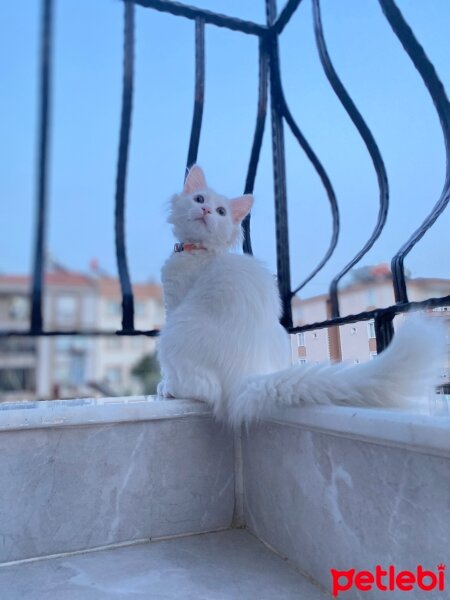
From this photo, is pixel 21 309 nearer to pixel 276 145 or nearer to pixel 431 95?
pixel 276 145

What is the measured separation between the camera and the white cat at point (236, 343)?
2.08ft

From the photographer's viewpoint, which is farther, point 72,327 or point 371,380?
point 72,327

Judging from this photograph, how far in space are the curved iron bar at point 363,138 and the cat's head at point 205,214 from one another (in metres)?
0.39

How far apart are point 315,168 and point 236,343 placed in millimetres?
769

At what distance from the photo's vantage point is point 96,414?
840 mm

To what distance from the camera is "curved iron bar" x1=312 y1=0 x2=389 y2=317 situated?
1.05 metres

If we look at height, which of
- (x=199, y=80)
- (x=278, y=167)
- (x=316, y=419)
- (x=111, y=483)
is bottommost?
(x=111, y=483)

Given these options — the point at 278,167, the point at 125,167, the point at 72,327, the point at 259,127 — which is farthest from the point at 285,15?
the point at 72,327

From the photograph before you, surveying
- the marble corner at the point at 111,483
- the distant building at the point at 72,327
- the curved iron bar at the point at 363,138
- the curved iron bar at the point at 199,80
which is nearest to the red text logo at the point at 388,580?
the marble corner at the point at 111,483

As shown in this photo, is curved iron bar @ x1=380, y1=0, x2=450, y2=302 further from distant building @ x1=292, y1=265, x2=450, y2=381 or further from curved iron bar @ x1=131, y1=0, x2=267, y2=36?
curved iron bar @ x1=131, y1=0, x2=267, y2=36

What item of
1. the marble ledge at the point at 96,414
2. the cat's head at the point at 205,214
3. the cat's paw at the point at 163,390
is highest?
the cat's head at the point at 205,214

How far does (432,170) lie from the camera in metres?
0.88

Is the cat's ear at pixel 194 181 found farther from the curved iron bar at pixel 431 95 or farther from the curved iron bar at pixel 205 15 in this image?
the curved iron bar at pixel 431 95

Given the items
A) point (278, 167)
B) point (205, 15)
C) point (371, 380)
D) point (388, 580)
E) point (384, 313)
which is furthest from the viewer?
point (278, 167)
